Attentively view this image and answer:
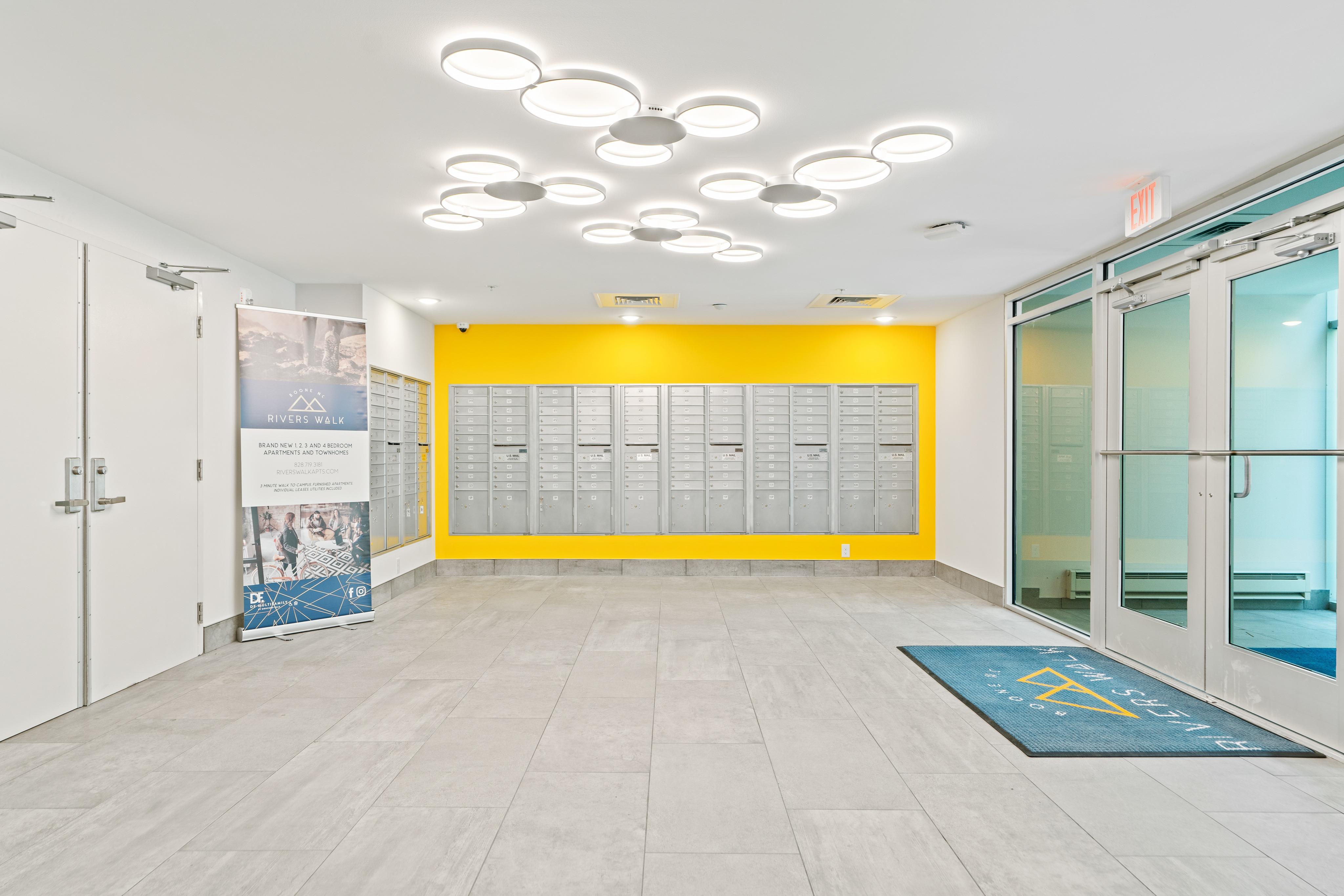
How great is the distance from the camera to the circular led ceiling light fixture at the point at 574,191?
3.53 meters

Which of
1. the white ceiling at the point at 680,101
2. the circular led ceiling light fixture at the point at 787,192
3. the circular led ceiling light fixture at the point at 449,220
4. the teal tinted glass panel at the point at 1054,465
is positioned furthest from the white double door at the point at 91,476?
the teal tinted glass panel at the point at 1054,465

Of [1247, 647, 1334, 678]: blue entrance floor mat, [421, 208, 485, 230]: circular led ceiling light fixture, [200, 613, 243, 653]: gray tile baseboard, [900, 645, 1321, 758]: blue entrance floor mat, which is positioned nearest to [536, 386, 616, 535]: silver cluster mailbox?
[200, 613, 243, 653]: gray tile baseboard

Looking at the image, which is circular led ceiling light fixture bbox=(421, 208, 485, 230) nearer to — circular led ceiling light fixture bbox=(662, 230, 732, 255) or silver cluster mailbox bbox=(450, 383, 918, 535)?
circular led ceiling light fixture bbox=(662, 230, 732, 255)

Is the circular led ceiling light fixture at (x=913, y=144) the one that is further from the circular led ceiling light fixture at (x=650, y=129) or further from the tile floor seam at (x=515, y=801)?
the tile floor seam at (x=515, y=801)

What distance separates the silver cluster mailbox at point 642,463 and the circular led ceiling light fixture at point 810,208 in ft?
11.7

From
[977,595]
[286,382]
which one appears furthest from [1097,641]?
[286,382]

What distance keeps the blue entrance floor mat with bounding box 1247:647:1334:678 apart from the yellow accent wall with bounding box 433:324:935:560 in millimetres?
4113

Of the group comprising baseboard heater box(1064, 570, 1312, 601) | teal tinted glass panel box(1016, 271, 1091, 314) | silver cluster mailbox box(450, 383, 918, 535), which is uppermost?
teal tinted glass panel box(1016, 271, 1091, 314)

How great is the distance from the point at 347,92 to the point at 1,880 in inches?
103

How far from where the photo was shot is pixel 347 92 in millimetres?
2617

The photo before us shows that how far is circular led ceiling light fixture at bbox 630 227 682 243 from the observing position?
14.1 feet

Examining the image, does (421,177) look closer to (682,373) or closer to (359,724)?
(359,724)

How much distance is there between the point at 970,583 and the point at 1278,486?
337cm

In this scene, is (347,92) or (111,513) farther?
(111,513)
